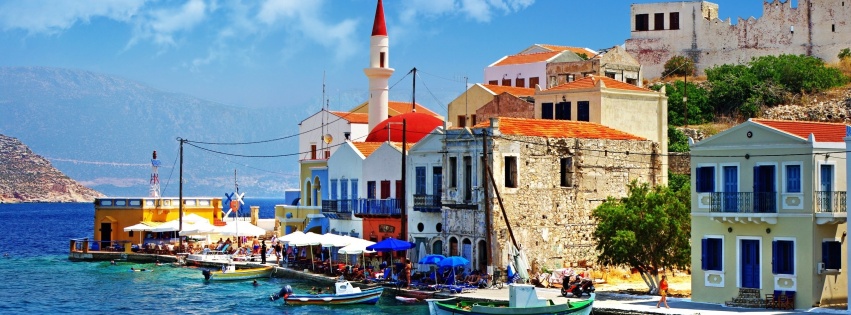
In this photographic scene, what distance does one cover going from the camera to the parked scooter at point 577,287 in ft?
125

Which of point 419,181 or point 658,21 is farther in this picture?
point 658,21

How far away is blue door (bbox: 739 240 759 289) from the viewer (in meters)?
35.0

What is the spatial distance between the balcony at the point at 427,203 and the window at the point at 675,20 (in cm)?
3948

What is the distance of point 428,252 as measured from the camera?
4781 centimetres

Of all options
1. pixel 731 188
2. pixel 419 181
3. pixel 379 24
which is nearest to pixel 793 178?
pixel 731 188

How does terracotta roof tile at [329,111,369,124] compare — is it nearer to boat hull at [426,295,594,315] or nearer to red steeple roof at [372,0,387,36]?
red steeple roof at [372,0,387,36]

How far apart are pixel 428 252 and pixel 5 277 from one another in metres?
23.2

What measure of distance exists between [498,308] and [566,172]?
12.9m

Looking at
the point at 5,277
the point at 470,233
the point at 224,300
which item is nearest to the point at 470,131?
the point at 470,233

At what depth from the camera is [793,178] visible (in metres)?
34.2

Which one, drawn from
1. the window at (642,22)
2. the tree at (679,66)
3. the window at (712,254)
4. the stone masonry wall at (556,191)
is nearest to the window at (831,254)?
the window at (712,254)

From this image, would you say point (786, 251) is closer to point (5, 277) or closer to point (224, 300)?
point (224, 300)

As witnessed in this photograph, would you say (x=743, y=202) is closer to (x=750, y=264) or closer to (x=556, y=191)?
(x=750, y=264)

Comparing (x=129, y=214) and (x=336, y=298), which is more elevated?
(x=129, y=214)
